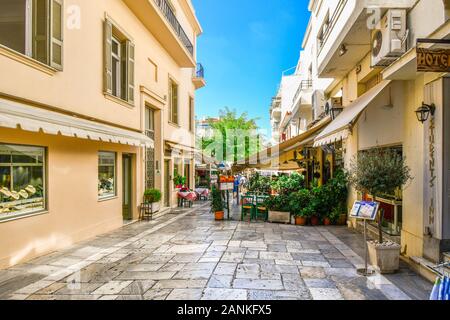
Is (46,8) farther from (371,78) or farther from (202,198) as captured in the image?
(202,198)

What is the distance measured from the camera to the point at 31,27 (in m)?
7.38

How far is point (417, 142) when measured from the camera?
659cm

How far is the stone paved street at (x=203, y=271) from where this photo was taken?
16.9ft

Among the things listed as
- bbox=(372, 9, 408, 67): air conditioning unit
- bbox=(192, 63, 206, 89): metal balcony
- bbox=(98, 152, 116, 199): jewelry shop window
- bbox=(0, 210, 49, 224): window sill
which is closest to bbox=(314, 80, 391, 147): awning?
bbox=(372, 9, 408, 67): air conditioning unit

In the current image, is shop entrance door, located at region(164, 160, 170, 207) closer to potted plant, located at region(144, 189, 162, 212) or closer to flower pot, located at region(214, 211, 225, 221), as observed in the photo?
potted plant, located at region(144, 189, 162, 212)

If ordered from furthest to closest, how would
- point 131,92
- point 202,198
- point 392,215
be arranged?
point 202,198 < point 131,92 < point 392,215

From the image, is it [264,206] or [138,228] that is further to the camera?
[264,206]

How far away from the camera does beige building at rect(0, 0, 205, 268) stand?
6656 mm

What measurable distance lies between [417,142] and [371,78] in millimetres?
4141

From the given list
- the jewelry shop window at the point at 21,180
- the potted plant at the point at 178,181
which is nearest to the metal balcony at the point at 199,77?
the potted plant at the point at 178,181

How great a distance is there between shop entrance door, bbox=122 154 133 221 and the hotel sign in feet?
33.1

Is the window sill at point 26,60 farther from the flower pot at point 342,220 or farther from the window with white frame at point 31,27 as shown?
the flower pot at point 342,220

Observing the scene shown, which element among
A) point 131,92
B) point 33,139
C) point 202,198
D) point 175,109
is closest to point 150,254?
point 33,139

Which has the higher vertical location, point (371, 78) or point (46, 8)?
point (46, 8)
